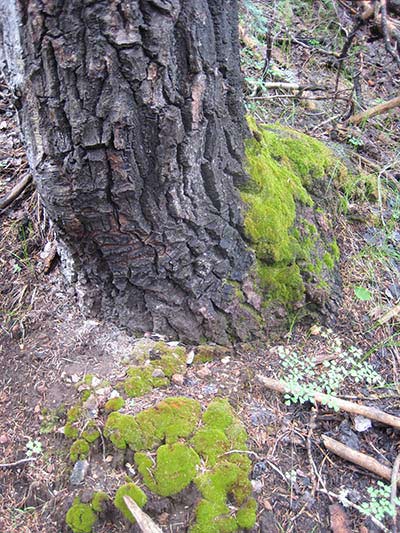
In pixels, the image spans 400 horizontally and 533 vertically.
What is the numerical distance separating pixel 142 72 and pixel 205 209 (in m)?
0.73

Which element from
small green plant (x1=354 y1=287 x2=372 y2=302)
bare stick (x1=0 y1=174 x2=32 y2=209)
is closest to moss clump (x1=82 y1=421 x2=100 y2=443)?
bare stick (x1=0 y1=174 x2=32 y2=209)

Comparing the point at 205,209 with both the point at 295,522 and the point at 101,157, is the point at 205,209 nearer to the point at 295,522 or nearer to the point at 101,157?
the point at 101,157

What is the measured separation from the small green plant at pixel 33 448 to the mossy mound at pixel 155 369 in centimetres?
46

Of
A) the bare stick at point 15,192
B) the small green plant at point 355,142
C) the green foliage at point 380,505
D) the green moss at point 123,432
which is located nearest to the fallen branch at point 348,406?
the green foliage at point 380,505

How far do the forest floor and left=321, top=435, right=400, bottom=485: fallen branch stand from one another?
0.03m

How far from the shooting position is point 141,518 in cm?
175

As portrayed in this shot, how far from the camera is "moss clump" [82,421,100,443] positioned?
1.98m

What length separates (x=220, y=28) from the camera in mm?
1939

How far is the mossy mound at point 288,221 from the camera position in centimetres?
249

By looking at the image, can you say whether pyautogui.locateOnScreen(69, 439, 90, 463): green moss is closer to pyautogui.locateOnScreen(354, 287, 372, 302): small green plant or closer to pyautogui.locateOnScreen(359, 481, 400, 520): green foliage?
pyautogui.locateOnScreen(359, 481, 400, 520): green foliage

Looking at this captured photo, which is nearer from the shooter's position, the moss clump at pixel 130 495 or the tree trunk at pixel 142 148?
the tree trunk at pixel 142 148

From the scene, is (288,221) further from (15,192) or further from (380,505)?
(15,192)

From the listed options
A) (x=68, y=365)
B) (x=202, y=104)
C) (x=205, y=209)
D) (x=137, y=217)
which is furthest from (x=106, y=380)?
(x=202, y=104)

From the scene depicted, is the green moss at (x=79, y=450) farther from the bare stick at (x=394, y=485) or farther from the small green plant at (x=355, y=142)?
the small green plant at (x=355, y=142)
